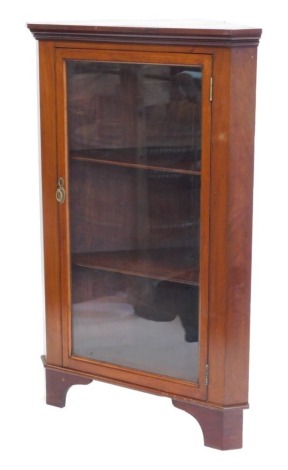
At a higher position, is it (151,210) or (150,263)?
(151,210)

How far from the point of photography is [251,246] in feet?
9.58

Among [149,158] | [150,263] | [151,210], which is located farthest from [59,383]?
[149,158]

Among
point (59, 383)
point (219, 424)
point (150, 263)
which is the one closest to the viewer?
point (219, 424)

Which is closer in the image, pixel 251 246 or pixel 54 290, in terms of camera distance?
pixel 251 246

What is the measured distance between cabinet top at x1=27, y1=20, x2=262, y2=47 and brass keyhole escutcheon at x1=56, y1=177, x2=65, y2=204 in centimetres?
38

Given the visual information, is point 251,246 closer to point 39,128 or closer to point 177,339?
point 177,339

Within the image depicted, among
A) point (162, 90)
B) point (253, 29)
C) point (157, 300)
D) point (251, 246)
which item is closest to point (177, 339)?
point (157, 300)

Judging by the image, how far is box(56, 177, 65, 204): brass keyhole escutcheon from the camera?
314 cm

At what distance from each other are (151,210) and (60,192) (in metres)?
0.26

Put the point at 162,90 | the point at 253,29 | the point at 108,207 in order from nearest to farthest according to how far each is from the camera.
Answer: the point at 253,29 → the point at 162,90 → the point at 108,207

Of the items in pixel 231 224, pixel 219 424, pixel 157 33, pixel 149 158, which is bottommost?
pixel 219 424

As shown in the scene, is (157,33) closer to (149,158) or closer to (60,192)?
(149,158)

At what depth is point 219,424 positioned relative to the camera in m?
3.02

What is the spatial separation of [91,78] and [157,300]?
2.04ft
